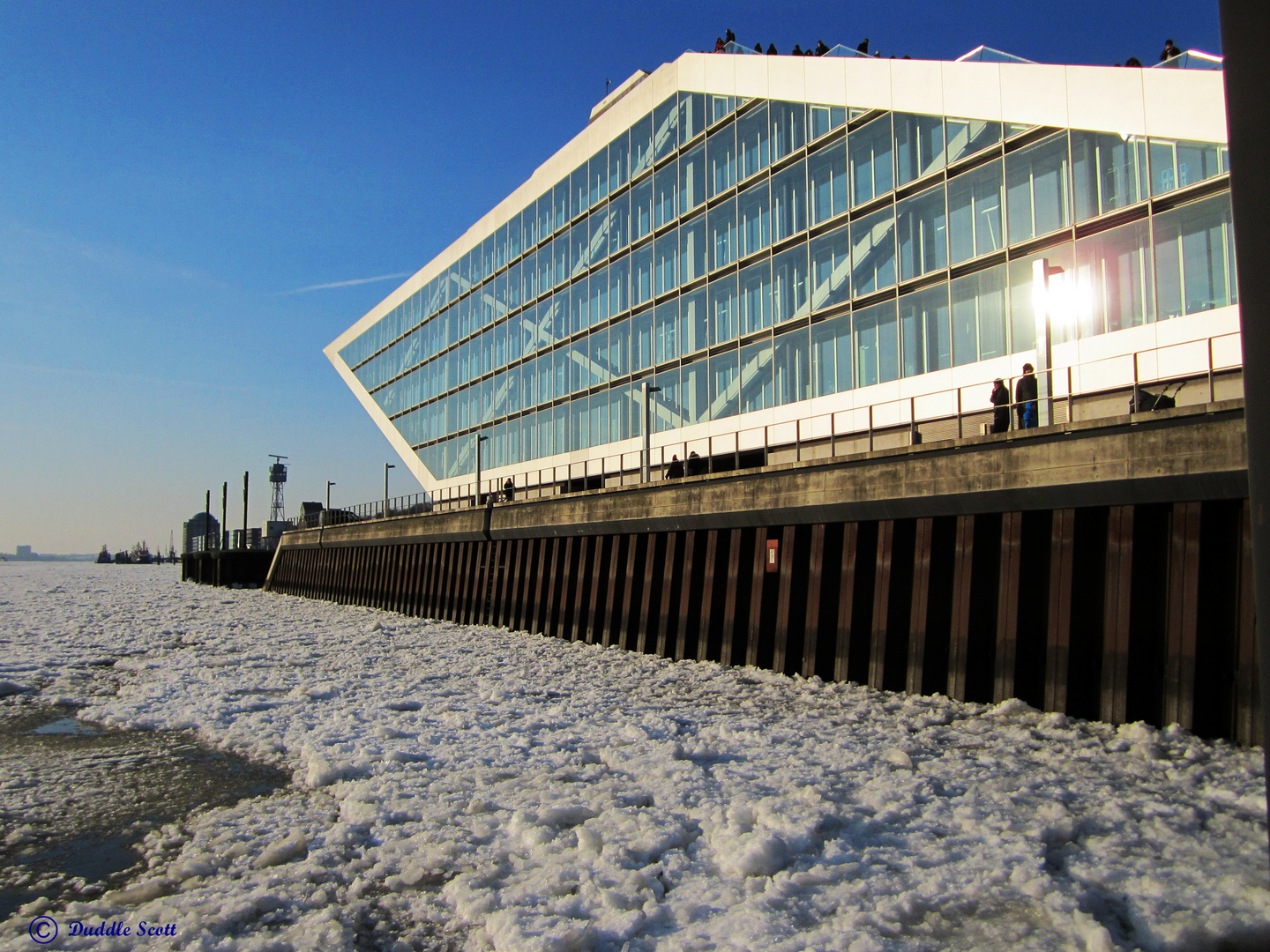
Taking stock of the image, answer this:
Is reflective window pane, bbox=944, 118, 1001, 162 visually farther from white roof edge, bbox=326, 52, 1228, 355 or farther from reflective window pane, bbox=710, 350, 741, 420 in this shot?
reflective window pane, bbox=710, 350, 741, 420

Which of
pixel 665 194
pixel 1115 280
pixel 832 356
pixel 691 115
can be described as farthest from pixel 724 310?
pixel 1115 280

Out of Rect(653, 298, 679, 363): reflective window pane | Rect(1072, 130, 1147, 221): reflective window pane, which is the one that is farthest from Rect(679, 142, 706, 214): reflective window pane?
Rect(1072, 130, 1147, 221): reflective window pane

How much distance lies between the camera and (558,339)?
4553cm

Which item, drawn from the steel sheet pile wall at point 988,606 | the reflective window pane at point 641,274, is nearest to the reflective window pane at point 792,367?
the reflective window pane at point 641,274

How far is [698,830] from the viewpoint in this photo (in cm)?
776

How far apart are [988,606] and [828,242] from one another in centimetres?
1955

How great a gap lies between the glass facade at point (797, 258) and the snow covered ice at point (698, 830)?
573 inches

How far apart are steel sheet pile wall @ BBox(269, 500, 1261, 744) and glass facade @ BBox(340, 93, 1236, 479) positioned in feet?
35.9

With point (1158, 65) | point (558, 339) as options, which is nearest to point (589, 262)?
point (558, 339)

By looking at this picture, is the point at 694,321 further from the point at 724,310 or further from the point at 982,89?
the point at 982,89

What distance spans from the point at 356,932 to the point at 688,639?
1403 centimetres

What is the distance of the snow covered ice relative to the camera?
5.84 metres

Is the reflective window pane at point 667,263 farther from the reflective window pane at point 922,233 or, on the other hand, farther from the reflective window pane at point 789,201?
the reflective window pane at point 922,233

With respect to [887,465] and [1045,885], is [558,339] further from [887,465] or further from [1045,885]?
[1045,885]
